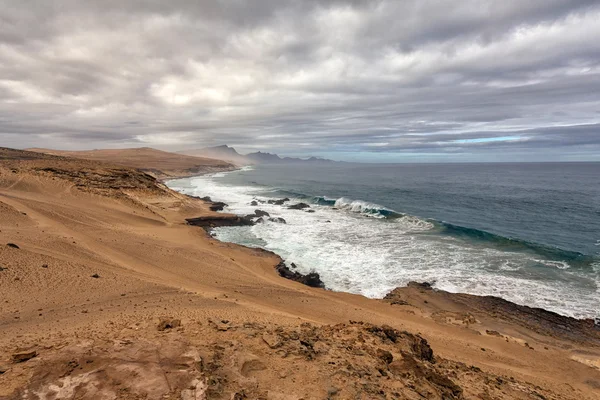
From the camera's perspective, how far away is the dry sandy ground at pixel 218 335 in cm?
621

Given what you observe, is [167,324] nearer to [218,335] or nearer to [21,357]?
[218,335]

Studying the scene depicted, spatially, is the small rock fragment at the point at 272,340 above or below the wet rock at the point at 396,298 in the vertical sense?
above

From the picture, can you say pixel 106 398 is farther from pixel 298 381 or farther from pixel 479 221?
pixel 479 221

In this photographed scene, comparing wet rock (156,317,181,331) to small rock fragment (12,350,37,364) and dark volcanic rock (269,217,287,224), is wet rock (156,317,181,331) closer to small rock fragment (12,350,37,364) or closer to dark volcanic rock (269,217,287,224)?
small rock fragment (12,350,37,364)

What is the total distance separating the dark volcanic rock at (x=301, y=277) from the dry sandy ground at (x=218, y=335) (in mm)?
834

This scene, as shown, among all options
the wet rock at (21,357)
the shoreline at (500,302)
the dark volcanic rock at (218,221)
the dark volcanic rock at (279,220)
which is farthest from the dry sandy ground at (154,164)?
the wet rock at (21,357)

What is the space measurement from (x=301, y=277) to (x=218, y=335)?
1012cm

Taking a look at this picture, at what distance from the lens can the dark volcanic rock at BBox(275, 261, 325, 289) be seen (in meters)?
17.5

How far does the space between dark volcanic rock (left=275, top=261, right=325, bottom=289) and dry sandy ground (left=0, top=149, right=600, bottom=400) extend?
0.83m

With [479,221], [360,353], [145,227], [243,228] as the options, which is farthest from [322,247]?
[479,221]

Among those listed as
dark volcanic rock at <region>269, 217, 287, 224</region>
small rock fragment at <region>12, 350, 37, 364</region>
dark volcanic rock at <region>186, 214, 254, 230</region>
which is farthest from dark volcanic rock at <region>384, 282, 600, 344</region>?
dark volcanic rock at <region>186, 214, 254, 230</region>

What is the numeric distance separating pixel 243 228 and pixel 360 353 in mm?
22731

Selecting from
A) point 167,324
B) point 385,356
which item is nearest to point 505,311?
point 385,356

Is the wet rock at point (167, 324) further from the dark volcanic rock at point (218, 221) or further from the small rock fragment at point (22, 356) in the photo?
the dark volcanic rock at point (218, 221)
